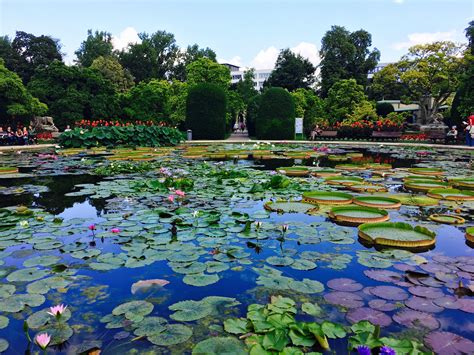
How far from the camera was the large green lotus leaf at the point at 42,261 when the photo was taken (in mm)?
2865

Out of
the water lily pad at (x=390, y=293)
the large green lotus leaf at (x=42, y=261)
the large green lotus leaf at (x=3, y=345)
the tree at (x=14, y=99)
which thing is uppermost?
the tree at (x=14, y=99)

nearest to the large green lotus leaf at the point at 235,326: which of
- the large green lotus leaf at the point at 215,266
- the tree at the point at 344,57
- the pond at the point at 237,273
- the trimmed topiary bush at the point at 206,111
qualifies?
the pond at the point at 237,273

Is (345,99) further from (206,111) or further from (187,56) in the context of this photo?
(187,56)

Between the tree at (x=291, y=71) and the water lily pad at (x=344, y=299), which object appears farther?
the tree at (x=291, y=71)

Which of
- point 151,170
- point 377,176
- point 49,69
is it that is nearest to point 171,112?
point 49,69

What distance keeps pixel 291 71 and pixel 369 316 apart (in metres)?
40.5

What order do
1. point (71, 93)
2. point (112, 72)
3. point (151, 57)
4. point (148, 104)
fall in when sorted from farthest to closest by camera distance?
point (151, 57) → point (112, 72) → point (148, 104) → point (71, 93)

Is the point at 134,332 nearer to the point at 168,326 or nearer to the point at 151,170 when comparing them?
the point at 168,326

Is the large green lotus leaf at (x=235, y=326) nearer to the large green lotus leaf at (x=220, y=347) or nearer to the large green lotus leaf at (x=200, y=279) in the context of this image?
the large green lotus leaf at (x=220, y=347)

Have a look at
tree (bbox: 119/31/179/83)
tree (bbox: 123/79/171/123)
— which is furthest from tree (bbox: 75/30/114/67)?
tree (bbox: 123/79/171/123)

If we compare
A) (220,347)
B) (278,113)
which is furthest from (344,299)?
(278,113)

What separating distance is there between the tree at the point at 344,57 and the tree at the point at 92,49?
2520cm

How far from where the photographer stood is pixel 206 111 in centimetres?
2144

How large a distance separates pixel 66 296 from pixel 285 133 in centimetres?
1970
